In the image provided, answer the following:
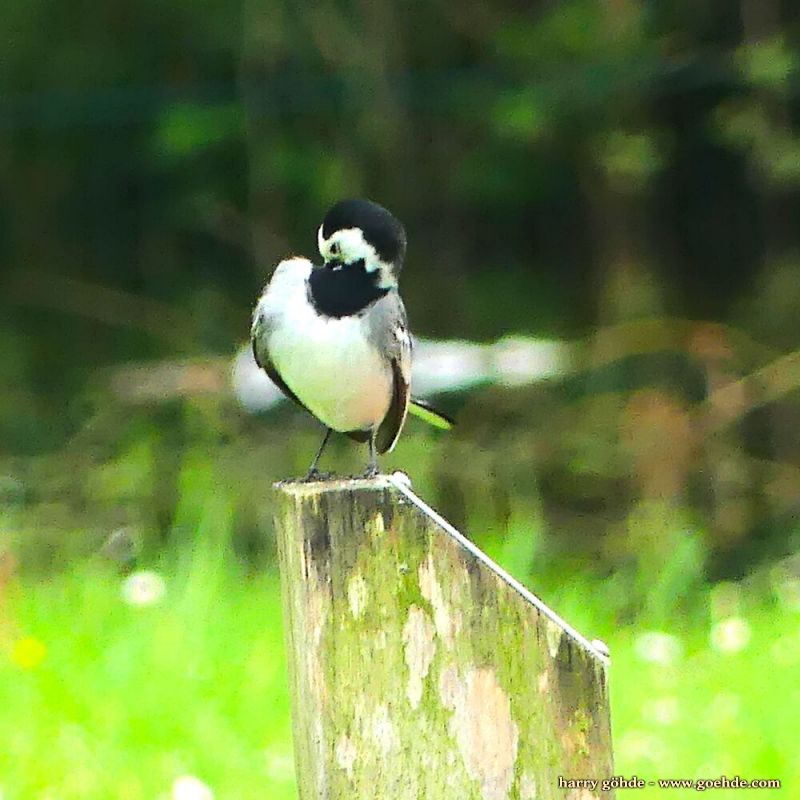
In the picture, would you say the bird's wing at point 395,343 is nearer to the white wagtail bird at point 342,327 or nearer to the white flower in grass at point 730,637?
the white wagtail bird at point 342,327

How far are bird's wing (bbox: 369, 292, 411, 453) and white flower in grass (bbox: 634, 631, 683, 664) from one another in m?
1.11

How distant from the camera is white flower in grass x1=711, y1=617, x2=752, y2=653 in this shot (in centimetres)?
395

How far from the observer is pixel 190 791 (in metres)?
2.79

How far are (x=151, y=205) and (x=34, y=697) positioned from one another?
12.5m

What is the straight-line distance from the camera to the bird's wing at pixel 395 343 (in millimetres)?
2887

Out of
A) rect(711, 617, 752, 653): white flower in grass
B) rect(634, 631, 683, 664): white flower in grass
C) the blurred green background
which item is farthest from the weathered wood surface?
rect(711, 617, 752, 653): white flower in grass

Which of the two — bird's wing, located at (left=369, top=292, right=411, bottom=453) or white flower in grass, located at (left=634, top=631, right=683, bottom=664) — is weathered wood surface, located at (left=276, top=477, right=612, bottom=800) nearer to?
bird's wing, located at (left=369, top=292, right=411, bottom=453)

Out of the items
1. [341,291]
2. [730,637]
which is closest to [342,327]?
[341,291]

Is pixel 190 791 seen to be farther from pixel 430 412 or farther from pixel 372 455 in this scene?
pixel 430 412

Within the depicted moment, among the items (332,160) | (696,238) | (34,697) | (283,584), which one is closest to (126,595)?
(34,697)

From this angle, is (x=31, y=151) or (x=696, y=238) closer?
(x=696, y=238)

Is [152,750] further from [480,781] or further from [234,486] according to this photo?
[234,486]

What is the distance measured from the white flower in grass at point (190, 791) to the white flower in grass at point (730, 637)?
5.05 feet

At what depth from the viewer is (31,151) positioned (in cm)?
1546
